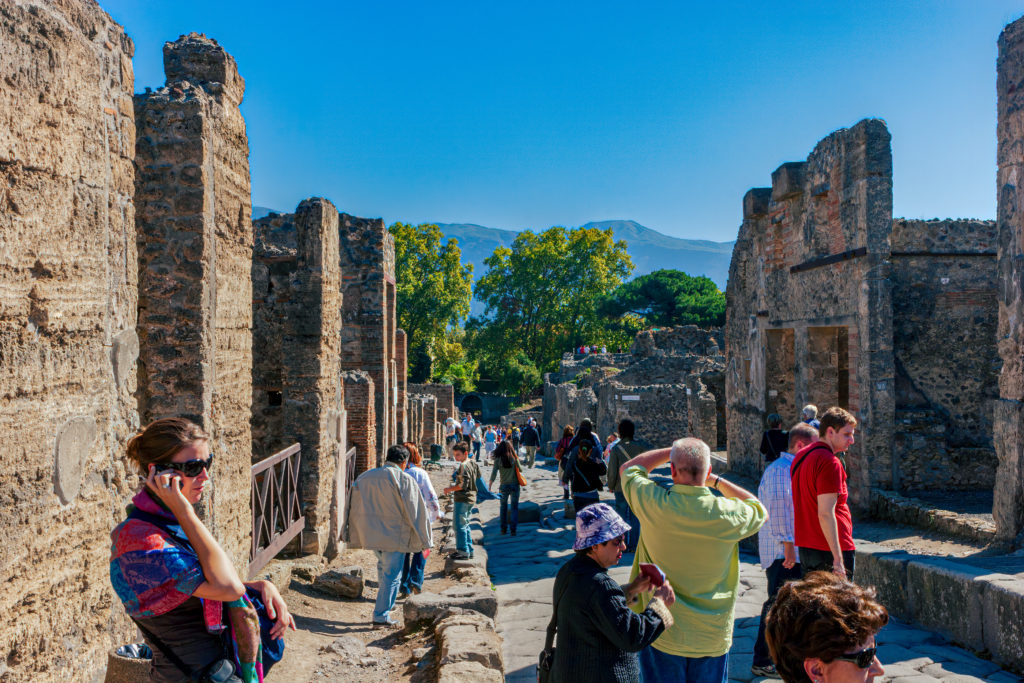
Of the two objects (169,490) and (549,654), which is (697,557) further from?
(169,490)

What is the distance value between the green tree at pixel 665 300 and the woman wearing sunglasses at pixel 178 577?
1845 inches

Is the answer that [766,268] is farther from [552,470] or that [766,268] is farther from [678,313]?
[678,313]

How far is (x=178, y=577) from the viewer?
2279mm

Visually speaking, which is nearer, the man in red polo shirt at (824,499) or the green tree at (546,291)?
the man in red polo shirt at (824,499)

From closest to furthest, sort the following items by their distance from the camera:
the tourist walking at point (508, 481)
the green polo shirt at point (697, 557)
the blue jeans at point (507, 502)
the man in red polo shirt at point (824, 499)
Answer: the green polo shirt at point (697, 557) < the man in red polo shirt at point (824, 499) < the tourist walking at point (508, 481) < the blue jeans at point (507, 502)

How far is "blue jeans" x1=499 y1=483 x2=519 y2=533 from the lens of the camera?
1034cm

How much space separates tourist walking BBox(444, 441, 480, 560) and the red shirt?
4075mm

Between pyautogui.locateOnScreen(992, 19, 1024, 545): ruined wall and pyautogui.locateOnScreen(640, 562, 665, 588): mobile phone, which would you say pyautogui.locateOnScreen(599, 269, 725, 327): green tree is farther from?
pyautogui.locateOnScreen(640, 562, 665, 588): mobile phone

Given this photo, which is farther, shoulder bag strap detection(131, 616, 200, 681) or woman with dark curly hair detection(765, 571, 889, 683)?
shoulder bag strap detection(131, 616, 200, 681)

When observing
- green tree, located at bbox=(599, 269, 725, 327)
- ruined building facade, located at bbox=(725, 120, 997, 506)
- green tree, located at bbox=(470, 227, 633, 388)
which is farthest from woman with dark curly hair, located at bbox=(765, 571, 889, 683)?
green tree, located at bbox=(470, 227, 633, 388)

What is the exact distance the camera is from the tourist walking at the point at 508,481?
32.3 feet

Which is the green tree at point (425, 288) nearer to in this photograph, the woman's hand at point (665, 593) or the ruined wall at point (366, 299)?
the ruined wall at point (366, 299)

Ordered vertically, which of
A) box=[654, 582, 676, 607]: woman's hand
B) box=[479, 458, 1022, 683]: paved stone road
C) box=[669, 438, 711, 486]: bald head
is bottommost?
box=[479, 458, 1022, 683]: paved stone road

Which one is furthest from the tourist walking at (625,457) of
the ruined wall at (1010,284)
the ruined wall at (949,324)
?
the ruined wall at (949,324)
